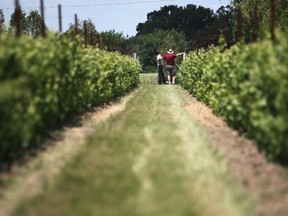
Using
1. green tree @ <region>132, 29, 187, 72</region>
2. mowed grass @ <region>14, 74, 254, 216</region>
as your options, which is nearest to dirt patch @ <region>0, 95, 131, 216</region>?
mowed grass @ <region>14, 74, 254, 216</region>

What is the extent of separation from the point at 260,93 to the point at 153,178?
2.53 m

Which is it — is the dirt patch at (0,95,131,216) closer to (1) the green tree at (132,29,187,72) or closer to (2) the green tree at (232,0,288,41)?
(2) the green tree at (232,0,288,41)

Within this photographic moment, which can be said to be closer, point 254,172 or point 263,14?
point 254,172

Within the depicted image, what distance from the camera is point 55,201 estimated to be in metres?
5.12

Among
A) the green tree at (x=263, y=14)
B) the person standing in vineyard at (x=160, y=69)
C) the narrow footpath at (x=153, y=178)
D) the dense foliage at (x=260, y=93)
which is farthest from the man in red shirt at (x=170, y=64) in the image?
the narrow footpath at (x=153, y=178)

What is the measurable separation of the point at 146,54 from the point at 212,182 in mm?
70698

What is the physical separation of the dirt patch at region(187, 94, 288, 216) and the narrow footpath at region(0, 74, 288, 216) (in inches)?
0.5

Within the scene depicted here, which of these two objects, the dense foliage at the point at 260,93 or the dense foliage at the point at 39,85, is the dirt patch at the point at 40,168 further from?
the dense foliage at the point at 260,93

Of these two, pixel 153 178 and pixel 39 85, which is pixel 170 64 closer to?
pixel 39 85

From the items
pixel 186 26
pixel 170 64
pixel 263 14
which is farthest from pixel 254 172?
pixel 186 26

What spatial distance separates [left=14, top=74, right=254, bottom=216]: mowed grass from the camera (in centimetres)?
498

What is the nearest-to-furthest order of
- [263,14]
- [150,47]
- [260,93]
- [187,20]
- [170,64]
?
[260,93] → [170,64] → [263,14] → [150,47] → [187,20]

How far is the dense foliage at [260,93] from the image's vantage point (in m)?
6.60

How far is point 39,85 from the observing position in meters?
7.70
